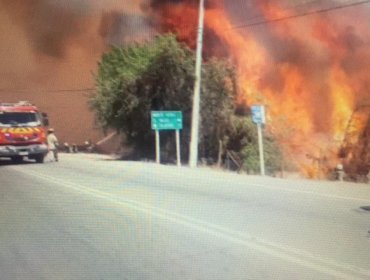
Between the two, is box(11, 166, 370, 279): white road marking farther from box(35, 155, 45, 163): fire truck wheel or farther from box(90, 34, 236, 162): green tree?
box(90, 34, 236, 162): green tree

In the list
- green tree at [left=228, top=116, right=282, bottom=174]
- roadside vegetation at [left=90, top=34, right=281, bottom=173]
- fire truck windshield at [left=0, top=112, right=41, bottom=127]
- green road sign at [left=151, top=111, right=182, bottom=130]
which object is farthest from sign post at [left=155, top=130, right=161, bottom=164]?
fire truck windshield at [left=0, top=112, right=41, bottom=127]

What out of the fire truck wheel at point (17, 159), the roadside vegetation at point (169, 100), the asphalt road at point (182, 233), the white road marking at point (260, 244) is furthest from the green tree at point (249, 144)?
the white road marking at point (260, 244)

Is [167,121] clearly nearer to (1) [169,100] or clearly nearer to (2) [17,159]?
(1) [169,100]

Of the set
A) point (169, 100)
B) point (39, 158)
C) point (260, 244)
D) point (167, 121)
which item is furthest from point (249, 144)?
point (260, 244)

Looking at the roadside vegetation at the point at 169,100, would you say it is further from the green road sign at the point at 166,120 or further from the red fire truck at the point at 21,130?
the red fire truck at the point at 21,130

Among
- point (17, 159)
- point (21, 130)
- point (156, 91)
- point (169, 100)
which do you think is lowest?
point (17, 159)

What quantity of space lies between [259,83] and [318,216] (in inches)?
842

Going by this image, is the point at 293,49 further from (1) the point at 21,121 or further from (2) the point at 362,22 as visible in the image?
(1) the point at 21,121

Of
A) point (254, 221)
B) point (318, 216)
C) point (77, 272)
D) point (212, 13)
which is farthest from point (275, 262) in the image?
point (212, 13)

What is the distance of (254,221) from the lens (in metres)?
8.31

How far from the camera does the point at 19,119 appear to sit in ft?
71.9

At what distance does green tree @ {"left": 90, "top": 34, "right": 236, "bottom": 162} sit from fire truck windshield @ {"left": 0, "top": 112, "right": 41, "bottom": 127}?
4.69m

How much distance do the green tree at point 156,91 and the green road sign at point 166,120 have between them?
226 centimetres

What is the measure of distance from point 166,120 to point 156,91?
2.57 m
